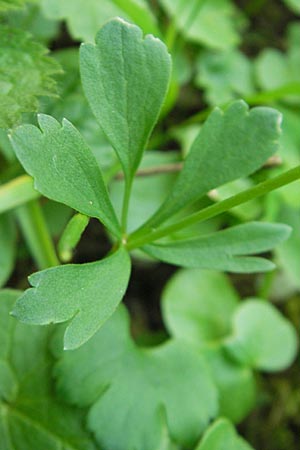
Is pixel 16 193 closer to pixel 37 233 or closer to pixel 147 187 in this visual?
pixel 37 233

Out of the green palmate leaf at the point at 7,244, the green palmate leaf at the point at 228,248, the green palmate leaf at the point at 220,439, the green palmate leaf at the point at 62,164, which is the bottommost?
the green palmate leaf at the point at 7,244

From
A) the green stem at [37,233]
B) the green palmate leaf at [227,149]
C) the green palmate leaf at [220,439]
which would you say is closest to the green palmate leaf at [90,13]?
Result: the green stem at [37,233]

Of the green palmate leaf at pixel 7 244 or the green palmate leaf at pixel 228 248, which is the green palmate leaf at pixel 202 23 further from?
the green palmate leaf at pixel 228 248

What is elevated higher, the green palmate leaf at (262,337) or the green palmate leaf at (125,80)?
the green palmate leaf at (125,80)

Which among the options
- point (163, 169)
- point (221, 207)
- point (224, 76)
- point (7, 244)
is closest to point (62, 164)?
point (221, 207)

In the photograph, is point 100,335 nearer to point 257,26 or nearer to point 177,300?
point 177,300

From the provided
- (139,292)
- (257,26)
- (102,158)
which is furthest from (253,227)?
(257,26)

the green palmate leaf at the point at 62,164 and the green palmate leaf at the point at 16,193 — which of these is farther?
the green palmate leaf at the point at 16,193
